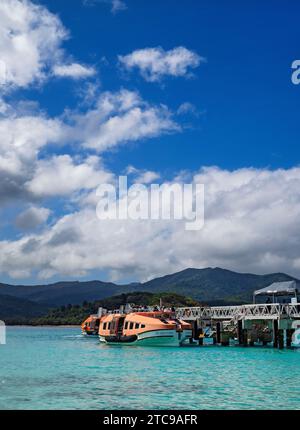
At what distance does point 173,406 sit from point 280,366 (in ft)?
71.2

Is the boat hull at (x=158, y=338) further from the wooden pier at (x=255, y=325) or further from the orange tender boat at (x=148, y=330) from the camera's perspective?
the wooden pier at (x=255, y=325)

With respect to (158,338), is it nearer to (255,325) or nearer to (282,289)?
(255,325)

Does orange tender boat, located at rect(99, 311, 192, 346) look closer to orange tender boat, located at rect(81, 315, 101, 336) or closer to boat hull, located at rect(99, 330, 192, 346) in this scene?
boat hull, located at rect(99, 330, 192, 346)

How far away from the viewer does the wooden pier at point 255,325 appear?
2800 inches

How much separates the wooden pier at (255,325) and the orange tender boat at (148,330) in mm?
5515

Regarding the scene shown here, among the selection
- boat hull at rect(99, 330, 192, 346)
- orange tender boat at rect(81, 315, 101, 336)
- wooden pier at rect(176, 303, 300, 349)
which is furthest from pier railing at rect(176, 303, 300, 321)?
orange tender boat at rect(81, 315, 101, 336)

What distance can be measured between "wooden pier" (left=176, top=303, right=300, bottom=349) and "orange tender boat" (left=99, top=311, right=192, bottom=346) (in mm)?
5515

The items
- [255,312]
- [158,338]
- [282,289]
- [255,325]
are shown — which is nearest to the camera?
[158,338]

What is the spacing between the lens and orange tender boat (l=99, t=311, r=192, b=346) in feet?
235

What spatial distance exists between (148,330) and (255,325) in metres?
19.2

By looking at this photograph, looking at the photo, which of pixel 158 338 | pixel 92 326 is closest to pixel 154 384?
pixel 158 338

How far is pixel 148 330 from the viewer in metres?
72.6
